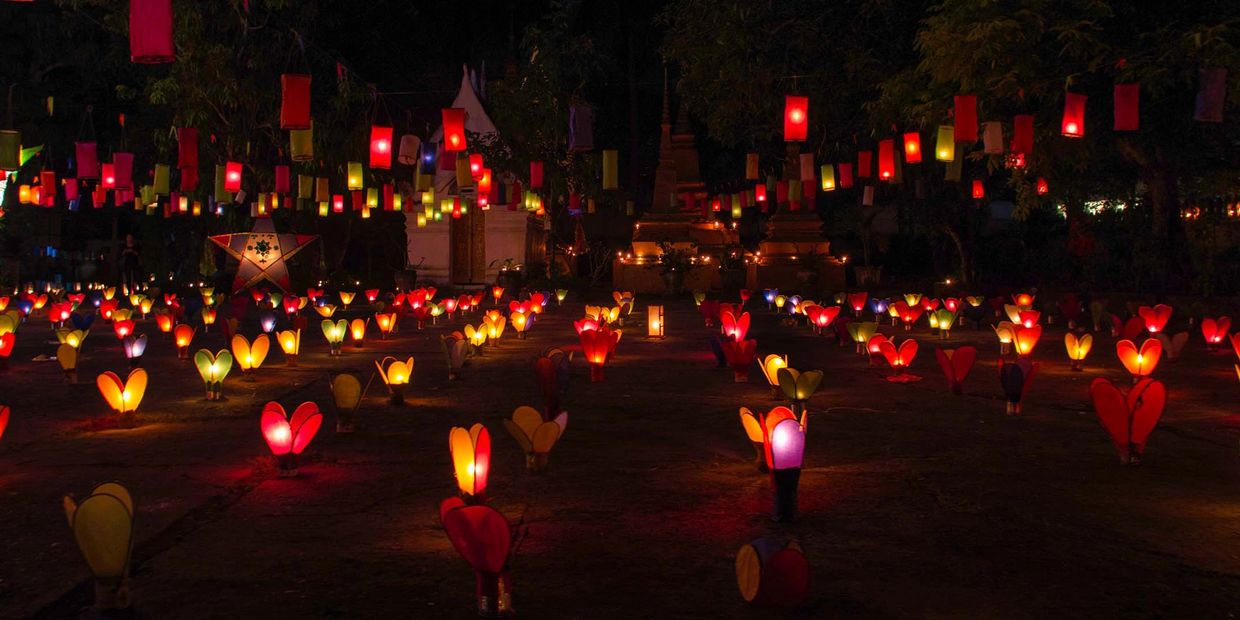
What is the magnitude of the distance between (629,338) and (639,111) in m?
30.9

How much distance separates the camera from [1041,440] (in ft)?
20.6

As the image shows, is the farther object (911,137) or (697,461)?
(911,137)

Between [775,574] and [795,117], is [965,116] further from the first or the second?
[775,574]

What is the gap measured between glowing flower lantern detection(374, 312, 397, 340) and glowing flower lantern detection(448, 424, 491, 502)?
9862 mm

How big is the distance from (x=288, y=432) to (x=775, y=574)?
2.98 meters

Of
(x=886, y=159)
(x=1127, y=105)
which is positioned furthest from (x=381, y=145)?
(x=1127, y=105)

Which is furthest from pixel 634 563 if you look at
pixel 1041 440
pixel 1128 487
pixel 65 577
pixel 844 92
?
pixel 844 92

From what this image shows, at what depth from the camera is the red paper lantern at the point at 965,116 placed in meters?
12.2

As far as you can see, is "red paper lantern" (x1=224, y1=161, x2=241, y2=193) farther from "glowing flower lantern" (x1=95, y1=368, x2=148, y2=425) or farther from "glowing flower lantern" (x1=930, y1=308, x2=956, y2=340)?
"glowing flower lantern" (x1=95, y1=368, x2=148, y2=425)

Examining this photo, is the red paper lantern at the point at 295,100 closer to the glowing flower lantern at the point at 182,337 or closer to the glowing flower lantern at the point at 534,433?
the glowing flower lantern at the point at 182,337

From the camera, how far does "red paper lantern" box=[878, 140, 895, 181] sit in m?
17.6

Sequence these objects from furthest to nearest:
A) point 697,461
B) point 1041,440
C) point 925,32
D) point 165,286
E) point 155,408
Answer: point 165,286, point 925,32, point 155,408, point 1041,440, point 697,461

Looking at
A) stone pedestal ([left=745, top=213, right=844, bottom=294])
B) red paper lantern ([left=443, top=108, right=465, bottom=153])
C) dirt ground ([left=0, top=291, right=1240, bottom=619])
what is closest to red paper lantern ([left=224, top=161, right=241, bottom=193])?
red paper lantern ([left=443, top=108, right=465, bottom=153])

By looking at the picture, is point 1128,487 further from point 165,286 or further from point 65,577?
point 165,286
